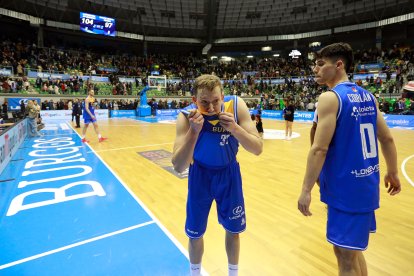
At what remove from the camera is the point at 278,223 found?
11.4 ft

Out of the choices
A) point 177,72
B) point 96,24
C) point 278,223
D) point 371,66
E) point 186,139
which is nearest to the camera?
point 186,139

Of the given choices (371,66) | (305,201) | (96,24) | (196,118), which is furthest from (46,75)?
(371,66)

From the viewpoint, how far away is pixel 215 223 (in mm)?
3500

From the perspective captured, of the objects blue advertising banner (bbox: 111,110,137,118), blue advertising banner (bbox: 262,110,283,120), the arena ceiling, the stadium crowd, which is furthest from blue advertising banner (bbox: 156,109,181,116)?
the arena ceiling

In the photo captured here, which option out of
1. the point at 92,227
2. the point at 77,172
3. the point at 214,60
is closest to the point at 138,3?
the point at 214,60

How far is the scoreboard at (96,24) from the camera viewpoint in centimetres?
2642

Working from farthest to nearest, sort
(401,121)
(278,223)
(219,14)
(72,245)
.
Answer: (219,14), (401,121), (278,223), (72,245)

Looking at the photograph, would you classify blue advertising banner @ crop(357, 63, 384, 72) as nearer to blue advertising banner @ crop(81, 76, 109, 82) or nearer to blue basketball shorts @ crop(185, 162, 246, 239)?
blue advertising banner @ crop(81, 76, 109, 82)

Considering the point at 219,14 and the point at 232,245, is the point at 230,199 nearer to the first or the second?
the point at 232,245

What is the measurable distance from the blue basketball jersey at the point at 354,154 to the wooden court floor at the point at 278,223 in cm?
122

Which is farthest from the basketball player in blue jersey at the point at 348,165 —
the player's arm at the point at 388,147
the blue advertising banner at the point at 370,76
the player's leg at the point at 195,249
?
the blue advertising banner at the point at 370,76

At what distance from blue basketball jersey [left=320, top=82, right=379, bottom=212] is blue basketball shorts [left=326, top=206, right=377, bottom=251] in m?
0.05

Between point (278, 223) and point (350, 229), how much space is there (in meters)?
1.96

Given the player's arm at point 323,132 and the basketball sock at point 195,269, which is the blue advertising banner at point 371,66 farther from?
the basketball sock at point 195,269
